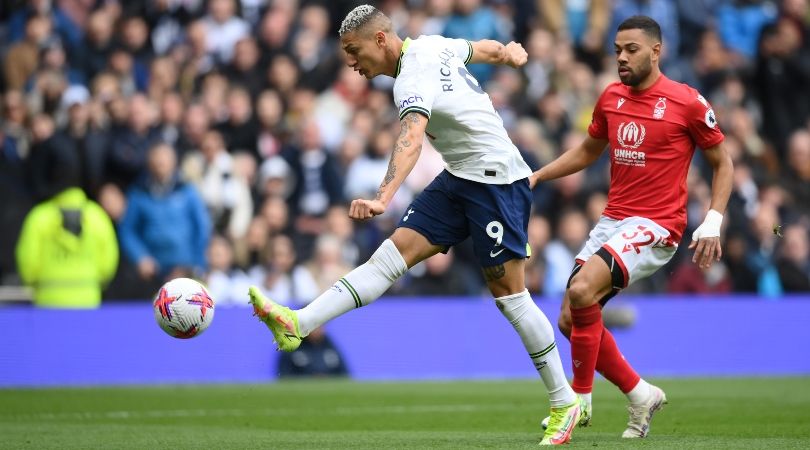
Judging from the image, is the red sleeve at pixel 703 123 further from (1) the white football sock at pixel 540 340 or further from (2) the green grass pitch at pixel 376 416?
(2) the green grass pitch at pixel 376 416

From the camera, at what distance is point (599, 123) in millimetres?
9766

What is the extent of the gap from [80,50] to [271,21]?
253 cm

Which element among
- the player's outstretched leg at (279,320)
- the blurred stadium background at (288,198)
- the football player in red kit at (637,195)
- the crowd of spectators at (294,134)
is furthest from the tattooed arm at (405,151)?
the crowd of spectators at (294,134)

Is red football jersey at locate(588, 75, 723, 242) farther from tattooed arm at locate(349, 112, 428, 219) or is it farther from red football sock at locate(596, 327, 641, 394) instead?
tattooed arm at locate(349, 112, 428, 219)

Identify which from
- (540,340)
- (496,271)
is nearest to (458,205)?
(496,271)

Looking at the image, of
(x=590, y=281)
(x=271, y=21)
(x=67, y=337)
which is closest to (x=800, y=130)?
(x=271, y=21)

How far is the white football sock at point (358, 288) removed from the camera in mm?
8781

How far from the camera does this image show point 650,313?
17531 millimetres

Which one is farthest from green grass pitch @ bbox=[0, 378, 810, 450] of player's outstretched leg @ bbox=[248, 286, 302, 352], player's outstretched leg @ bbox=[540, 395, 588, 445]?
player's outstretched leg @ bbox=[248, 286, 302, 352]

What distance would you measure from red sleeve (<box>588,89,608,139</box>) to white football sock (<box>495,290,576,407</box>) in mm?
1373

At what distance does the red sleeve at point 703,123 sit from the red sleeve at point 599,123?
0.65 m

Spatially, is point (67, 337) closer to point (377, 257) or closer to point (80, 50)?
point (80, 50)

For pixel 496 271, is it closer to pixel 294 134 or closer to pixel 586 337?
pixel 586 337

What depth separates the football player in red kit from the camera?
916cm
